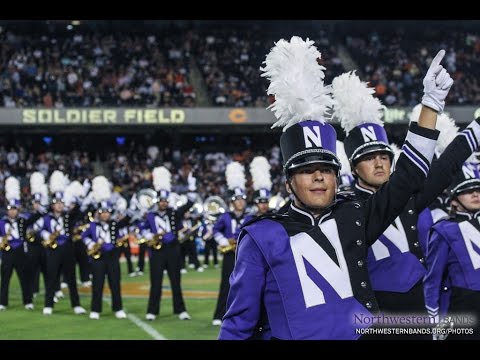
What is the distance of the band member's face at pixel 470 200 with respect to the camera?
214 inches

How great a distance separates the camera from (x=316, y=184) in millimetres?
3385

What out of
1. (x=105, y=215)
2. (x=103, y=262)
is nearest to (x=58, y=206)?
(x=105, y=215)

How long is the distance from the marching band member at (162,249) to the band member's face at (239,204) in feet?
3.20

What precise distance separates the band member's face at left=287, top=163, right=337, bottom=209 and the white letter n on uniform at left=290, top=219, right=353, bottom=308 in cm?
13

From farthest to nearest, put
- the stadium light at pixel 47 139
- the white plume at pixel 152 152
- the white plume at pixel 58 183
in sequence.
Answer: the stadium light at pixel 47 139
the white plume at pixel 152 152
the white plume at pixel 58 183

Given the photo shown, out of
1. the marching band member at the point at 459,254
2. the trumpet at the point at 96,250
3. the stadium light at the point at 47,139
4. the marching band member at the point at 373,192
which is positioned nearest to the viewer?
the marching band member at the point at 373,192

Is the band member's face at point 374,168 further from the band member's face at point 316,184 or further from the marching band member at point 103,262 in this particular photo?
the marching band member at point 103,262

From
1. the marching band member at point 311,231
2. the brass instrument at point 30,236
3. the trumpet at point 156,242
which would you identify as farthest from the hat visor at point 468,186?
the brass instrument at point 30,236

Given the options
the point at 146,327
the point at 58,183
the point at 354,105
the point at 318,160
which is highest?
the point at 58,183

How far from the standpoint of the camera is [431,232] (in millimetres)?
5559

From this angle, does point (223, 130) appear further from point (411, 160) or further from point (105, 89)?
point (411, 160)

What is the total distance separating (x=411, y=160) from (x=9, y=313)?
10.6m

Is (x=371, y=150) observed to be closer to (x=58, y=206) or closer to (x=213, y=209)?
(x=58, y=206)

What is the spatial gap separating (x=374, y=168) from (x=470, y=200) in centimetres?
101
